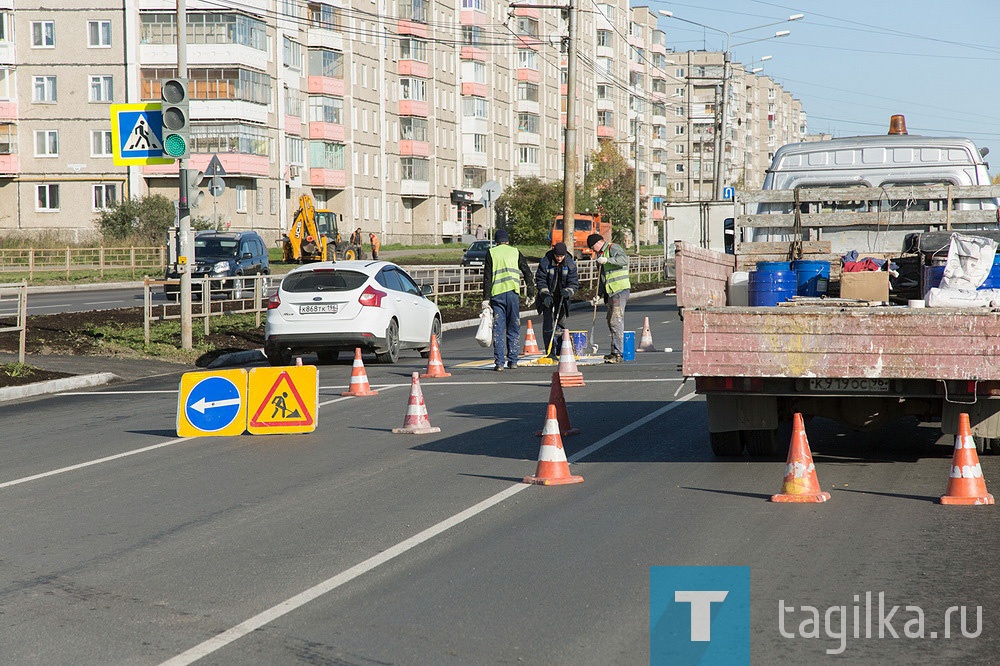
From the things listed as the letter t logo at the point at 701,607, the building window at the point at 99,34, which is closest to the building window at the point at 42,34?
the building window at the point at 99,34

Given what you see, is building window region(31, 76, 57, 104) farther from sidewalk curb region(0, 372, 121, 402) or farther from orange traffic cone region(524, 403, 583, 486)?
orange traffic cone region(524, 403, 583, 486)

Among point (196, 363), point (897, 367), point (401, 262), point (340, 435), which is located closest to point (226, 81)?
point (401, 262)

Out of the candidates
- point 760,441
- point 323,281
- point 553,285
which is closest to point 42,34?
point 323,281

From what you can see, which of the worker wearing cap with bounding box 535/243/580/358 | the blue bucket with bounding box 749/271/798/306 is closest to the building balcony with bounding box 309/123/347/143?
the worker wearing cap with bounding box 535/243/580/358

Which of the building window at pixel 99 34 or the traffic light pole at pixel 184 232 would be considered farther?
the building window at pixel 99 34

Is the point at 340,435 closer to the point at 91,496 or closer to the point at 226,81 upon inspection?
the point at 91,496

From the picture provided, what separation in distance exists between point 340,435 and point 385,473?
2.44 metres

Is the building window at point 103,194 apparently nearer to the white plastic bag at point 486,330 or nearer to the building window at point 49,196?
the building window at point 49,196

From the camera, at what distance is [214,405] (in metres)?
12.7

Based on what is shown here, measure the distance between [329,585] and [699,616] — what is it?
6.10ft

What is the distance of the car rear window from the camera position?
64.3ft

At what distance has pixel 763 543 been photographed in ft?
24.0

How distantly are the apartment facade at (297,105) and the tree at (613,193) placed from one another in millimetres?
7736

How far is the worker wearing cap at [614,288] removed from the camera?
19.4 metres
